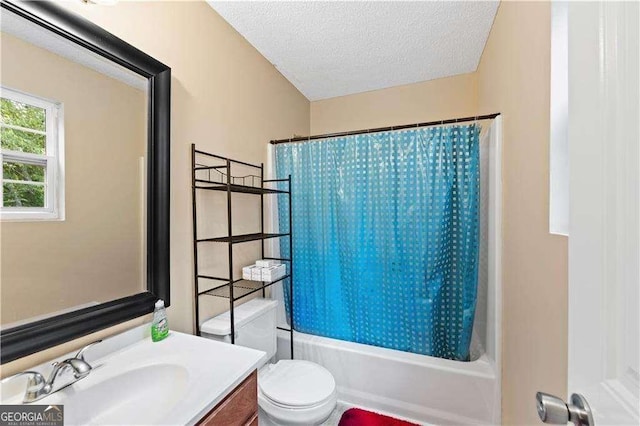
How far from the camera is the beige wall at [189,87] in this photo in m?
1.16

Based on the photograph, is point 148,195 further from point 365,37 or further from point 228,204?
point 365,37

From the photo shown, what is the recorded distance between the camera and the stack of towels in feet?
5.49

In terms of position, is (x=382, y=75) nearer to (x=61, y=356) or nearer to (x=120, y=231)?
(x=120, y=231)

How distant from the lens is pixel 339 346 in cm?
183

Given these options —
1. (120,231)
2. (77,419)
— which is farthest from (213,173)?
(77,419)

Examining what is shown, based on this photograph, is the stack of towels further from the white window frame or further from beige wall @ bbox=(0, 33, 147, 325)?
the white window frame

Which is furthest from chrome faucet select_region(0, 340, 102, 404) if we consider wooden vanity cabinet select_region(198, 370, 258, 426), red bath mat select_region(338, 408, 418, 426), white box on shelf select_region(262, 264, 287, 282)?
red bath mat select_region(338, 408, 418, 426)

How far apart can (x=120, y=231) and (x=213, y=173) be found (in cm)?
59

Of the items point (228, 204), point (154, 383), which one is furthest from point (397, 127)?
point (154, 383)

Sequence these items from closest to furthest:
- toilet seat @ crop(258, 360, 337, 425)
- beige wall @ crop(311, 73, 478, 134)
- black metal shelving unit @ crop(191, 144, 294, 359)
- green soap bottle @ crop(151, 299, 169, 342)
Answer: green soap bottle @ crop(151, 299, 169, 342) < toilet seat @ crop(258, 360, 337, 425) < black metal shelving unit @ crop(191, 144, 294, 359) < beige wall @ crop(311, 73, 478, 134)

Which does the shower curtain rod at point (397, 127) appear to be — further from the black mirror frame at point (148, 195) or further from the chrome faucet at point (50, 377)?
the chrome faucet at point (50, 377)

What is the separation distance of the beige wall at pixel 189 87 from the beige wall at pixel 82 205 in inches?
6.7

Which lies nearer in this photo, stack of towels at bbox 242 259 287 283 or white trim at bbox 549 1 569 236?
white trim at bbox 549 1 569 236

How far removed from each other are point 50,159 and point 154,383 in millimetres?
844
